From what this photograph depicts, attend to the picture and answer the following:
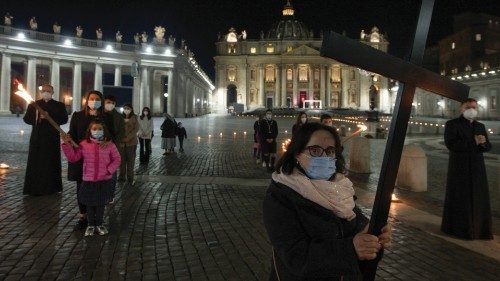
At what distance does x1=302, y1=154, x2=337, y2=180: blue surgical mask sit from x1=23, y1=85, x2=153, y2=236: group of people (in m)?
5.01

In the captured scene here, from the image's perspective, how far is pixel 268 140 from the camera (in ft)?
47.2

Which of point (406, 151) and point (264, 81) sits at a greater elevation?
point (264, 81)

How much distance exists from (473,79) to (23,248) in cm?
7419

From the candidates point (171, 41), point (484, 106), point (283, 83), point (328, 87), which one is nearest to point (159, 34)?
point (171, 41)

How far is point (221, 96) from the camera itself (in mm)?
132125

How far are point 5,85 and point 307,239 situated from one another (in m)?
65.0

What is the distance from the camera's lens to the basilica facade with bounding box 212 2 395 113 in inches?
5049

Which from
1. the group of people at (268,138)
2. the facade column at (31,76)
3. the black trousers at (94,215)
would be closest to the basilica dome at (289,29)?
the facade column at (31,76)

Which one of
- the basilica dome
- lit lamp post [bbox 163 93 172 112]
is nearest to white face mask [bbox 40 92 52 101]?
lit lamp post [bbox 163 93 172 112]

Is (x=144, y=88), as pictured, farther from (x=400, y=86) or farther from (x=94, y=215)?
(x=400, y=86)

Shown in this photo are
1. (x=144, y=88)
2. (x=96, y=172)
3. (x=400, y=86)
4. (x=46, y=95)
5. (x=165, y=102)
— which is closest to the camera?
(x=400, y=86)

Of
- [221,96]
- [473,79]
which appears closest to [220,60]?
[221,96]

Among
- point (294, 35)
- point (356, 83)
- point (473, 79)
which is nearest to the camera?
point (473, 79)

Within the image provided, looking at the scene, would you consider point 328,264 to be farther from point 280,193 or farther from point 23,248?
point 23,248
